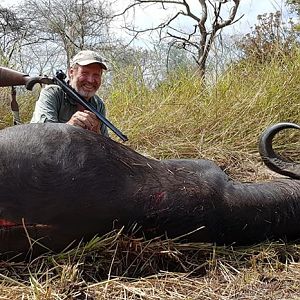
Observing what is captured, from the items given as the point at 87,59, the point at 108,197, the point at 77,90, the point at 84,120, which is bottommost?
the point at 108,197

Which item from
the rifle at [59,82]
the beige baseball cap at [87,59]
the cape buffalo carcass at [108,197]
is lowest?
the cape buffalo carcass at [108,197]

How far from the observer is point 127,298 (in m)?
2.17

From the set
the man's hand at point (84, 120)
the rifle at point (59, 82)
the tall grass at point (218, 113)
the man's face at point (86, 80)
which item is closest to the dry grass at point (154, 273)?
the man's hand at point (84, 120)

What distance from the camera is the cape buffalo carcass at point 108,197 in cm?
231

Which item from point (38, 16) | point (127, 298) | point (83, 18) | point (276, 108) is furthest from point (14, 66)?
point (38, 16)

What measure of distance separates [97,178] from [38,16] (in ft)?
50.0

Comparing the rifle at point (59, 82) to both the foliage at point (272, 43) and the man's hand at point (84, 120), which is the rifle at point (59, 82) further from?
the foliage at point (272, 43)

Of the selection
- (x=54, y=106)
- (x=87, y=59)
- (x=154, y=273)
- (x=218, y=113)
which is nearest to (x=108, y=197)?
(x=154, y=273)

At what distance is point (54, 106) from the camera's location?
3.60m

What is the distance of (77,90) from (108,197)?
4.99 ft

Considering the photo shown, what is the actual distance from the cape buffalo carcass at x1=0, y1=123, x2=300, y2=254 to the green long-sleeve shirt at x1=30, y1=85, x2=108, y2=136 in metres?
1.02

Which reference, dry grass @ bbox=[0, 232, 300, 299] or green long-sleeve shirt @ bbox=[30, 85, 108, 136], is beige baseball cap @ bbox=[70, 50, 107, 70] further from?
dry grass @ bbox=[0, 232, 300, 299]

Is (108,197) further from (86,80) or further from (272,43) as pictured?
(272,43)

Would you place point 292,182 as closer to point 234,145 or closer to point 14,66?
point 234,145
